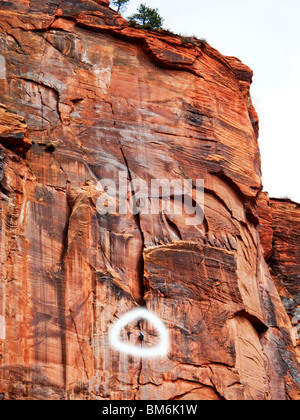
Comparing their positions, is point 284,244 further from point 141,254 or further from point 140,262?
point 140,262

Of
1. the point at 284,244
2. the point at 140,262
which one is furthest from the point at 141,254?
the point at 284,244

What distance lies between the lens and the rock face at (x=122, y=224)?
4169 centimetres

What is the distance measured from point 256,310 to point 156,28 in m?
14.1

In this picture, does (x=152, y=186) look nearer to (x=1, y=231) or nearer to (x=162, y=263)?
(x=162, y=263)

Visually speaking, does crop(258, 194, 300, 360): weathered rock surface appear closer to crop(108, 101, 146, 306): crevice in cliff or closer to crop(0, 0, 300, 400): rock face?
crop(0, 0, 300, 400): rock face

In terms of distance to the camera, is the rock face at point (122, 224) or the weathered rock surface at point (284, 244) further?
the weathered rock surface at point (284, 244)

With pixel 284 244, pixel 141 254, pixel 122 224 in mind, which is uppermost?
pixel 284 244

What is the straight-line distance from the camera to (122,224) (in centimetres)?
4538

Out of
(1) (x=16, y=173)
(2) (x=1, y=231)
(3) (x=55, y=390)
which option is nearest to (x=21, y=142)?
(1) (x=16, y=173)

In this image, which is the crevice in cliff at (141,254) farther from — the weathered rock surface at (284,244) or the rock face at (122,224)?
the weathered rock surface at (284,244)

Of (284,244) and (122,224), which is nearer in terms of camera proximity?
(122,224)

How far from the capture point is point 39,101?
154ft

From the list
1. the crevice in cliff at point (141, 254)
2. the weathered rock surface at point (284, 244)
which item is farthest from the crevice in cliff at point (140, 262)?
the weathered rock surface at point (284, 244)
